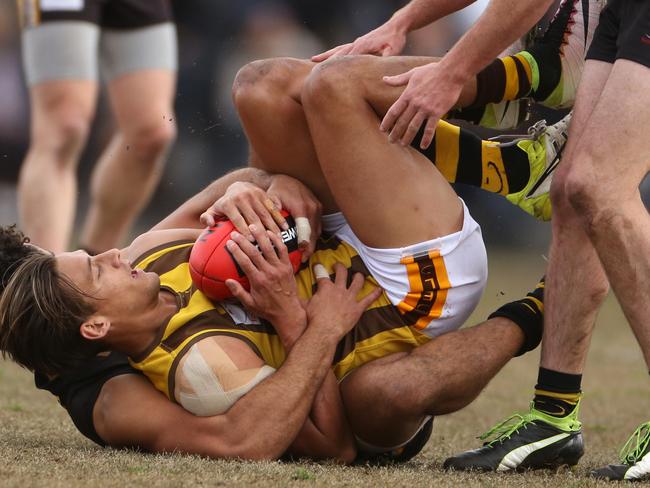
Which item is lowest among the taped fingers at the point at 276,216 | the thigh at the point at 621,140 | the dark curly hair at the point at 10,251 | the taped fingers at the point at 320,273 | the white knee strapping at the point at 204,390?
the white knee strapping at the point at 204,390

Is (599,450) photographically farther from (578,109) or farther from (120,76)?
(120,76)

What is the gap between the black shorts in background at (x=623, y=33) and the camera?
3.58 metres

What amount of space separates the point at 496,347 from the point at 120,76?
161 inches

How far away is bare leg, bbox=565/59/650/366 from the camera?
3.53 metres

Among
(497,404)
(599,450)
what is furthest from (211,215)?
(497,404)

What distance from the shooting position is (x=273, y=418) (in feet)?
11.7

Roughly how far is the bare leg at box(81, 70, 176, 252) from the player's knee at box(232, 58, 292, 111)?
318cm

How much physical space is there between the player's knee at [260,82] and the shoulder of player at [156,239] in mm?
479

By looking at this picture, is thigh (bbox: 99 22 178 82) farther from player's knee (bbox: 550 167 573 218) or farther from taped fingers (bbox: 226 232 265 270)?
player's knee (bbox: 550 167 573 218)

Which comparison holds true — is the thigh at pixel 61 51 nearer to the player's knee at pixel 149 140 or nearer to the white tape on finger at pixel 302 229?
the player's knee at pixel 149 140

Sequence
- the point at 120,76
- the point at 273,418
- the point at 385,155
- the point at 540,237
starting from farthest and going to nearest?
1. the point at 120,76
2. the point at 540,237
3. the point at 385,155
4. the point at 273,418

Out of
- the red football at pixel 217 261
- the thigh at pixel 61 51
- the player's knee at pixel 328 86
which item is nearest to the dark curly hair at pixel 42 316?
the red football at pixel 217 261

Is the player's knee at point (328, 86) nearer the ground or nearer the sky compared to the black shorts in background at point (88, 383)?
nearer the sky

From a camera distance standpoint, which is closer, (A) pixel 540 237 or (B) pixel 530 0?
(B) pixel 530 0
